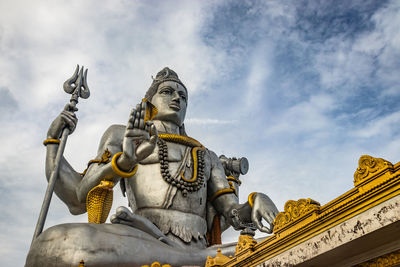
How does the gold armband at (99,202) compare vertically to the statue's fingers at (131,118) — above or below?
below

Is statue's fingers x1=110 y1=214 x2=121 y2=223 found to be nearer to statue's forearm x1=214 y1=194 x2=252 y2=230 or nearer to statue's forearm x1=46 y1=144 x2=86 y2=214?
statue's forearm x1=46 y1=144 x2=86 y2=214

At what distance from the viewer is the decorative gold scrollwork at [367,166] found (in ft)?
6.57

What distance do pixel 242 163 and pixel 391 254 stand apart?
5811mm

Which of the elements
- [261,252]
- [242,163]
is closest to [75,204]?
[242,163]

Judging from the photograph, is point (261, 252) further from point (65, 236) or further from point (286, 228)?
point (65, 236)

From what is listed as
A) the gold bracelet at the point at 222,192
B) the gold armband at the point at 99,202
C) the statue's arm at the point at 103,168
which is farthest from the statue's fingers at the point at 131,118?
the gold bracelet at the point at 222,192

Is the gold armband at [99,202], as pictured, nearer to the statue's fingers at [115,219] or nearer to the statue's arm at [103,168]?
the statue's arm at [103,168]

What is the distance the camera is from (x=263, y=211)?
18.2ft

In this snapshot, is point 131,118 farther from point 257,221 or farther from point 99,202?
point 257,221

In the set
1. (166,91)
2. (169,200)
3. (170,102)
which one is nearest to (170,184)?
(169,200)

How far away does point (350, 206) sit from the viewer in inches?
82.7

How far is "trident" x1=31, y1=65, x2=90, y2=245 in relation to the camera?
5.16m

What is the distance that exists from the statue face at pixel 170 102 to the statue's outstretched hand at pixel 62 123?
5.11ft

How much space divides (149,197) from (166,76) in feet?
8.13
